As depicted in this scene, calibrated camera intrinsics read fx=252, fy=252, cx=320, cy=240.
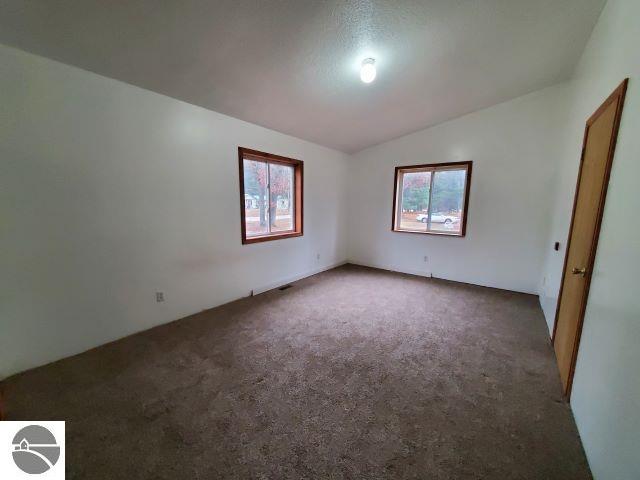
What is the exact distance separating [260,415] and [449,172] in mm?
4291

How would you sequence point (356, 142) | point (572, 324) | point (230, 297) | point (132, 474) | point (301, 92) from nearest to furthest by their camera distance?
point (132, 474)
point (572, 324)
point (301, 92)
point (230, 297)
point (356, 142)

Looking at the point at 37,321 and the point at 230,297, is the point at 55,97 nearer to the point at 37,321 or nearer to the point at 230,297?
the point at 37,321

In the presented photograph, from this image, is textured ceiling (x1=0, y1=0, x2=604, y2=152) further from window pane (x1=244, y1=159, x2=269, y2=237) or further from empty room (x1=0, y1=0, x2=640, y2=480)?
window pane (x1=244, y1=159, x2=269, y2=237)

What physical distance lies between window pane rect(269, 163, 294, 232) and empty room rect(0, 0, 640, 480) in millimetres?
202

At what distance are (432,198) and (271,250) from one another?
2912 mm

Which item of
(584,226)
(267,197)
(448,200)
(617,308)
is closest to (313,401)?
(617,308)

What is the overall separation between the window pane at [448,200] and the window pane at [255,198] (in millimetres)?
2883

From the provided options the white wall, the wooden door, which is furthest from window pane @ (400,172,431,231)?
the white wall

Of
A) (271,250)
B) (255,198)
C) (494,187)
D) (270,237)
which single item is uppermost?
(494,187)

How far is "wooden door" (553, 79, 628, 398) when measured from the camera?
5.04ft

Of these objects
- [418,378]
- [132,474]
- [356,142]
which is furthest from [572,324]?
[356,142]

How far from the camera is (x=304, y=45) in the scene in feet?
6.80

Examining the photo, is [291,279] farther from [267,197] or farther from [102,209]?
[102,209]

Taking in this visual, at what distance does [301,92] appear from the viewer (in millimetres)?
2771
